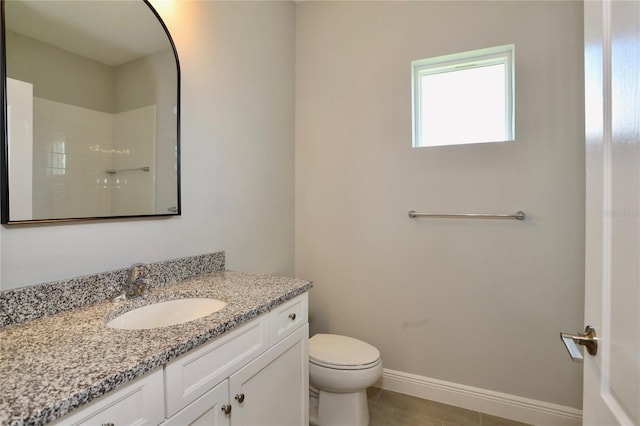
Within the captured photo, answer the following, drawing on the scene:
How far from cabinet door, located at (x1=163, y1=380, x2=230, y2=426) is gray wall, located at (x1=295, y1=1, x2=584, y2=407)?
1336 millimetres

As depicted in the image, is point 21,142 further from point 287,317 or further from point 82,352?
point 287,317

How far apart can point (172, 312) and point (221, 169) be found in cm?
78

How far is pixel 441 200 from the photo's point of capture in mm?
1920

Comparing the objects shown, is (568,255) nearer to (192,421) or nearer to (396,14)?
(396,14)

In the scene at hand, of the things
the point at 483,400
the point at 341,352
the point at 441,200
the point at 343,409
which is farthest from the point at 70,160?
the point at 483,400

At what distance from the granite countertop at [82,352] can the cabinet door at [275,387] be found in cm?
20

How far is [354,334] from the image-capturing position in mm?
Answer: 2193

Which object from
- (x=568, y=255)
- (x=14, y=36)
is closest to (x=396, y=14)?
(x=568, y=255)

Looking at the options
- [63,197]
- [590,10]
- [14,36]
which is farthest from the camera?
[63,197]

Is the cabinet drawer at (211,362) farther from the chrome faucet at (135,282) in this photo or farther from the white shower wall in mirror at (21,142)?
the white shower wall in mirror at (21,142)

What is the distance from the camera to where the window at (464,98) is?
1.86 metres

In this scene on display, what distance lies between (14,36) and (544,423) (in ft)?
9.38

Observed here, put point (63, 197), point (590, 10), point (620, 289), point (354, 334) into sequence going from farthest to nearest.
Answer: point (354, 334) < point (63, 197) < point (590, 10) < point (620, 289)

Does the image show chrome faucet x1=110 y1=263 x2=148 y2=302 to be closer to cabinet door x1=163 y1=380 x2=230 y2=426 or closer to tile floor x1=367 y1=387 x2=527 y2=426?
cabinet door x1=163 y1=380 x2=230 y2=426
